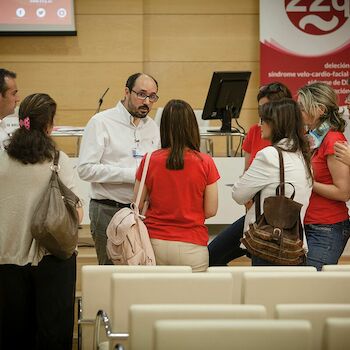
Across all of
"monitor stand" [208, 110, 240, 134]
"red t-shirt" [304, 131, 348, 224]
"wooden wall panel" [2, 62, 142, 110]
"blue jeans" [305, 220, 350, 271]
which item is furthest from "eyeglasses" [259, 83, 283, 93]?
"wooden wall panel" [2, 62, 142, 110]

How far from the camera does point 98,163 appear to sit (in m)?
4.31

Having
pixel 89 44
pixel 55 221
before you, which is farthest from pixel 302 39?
pixel 55 221

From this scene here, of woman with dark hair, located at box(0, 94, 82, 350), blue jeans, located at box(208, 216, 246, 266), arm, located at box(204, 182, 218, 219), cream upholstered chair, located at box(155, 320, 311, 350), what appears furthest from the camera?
blue jeans, located at box(208, 216, 246, 266)

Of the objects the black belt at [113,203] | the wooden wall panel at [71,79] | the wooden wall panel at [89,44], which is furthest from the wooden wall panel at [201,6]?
the black belt at [113,203]

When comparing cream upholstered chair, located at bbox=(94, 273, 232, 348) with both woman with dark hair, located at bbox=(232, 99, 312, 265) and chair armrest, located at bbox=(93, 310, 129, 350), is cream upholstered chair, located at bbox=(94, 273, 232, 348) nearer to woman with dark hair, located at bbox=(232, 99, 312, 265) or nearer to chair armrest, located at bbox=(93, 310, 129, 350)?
chair armrest, located at bbox=(93, 310, 129, 350)

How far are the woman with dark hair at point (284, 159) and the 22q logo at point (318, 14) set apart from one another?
6.05 m

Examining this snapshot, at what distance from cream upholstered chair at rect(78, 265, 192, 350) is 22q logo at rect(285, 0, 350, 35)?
683 cm

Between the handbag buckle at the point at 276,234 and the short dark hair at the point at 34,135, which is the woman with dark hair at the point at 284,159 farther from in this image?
the short dark hair at the point at 34,135

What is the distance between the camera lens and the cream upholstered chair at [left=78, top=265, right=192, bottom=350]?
3357 mm

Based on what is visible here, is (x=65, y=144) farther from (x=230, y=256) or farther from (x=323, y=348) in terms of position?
(x=323, y=348)

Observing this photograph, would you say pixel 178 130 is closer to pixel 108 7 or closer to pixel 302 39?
pixel 302 39

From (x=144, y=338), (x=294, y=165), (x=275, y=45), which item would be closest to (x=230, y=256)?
(x=294, y=165)

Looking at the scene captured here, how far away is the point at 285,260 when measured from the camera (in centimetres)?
375

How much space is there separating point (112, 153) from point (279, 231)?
1193 mm
